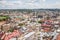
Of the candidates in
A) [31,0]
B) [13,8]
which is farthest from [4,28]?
[31,0]

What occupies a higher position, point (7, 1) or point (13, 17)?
point (7, 1)

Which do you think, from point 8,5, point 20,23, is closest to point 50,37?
point 20,23

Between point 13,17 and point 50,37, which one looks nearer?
point 50,37

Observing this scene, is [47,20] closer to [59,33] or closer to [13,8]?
[59,33]

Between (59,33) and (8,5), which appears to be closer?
(59,33)

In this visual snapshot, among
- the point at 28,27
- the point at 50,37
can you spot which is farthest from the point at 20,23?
the point at 50,37

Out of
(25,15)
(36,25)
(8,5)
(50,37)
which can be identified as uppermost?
(8,5)

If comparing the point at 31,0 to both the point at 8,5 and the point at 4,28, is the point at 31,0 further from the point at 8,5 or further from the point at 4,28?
the point at 4,28

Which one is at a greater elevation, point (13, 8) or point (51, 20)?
point (13, 8)
